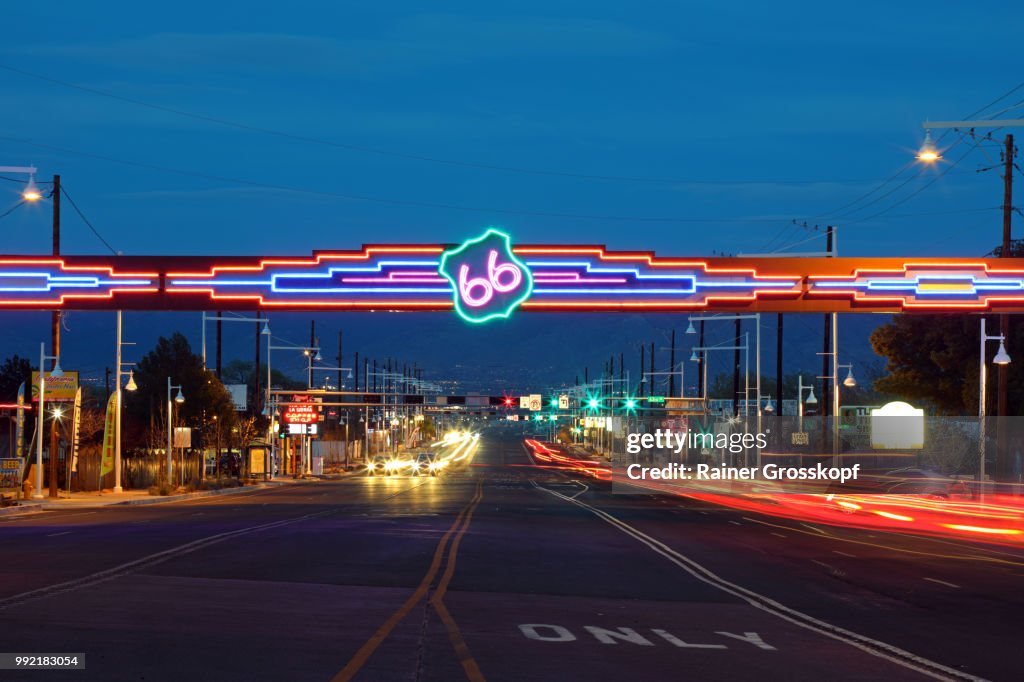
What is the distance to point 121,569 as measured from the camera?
70.6ft

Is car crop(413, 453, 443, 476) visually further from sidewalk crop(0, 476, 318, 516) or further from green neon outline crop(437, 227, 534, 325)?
green neon outline crop(437, 227, 534, 325)

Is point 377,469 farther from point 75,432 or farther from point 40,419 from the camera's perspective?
point 40,419

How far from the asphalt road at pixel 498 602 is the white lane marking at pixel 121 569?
0.08 m

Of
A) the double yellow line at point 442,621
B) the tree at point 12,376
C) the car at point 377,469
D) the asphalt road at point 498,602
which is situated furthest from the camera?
the car at point 377,469

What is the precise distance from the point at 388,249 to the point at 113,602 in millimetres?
14551

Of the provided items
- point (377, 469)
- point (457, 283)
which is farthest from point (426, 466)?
point (457, 283)

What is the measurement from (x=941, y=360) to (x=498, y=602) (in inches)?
2084

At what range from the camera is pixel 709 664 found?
13289 millimetres

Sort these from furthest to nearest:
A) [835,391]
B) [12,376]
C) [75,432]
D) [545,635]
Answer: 1. [12,376]
2. [835,391]
3. [75,432]
4. [545,635]

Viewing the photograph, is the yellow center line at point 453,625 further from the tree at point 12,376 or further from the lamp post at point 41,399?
the tree at point 12,376

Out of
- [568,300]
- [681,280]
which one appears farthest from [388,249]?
[681,280]

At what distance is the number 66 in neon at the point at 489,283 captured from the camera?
29781 mm

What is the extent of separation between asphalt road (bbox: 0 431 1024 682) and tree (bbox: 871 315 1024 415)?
3065 centimetres

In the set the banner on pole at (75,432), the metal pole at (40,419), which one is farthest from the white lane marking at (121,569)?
the banner on pole at (75,432)
